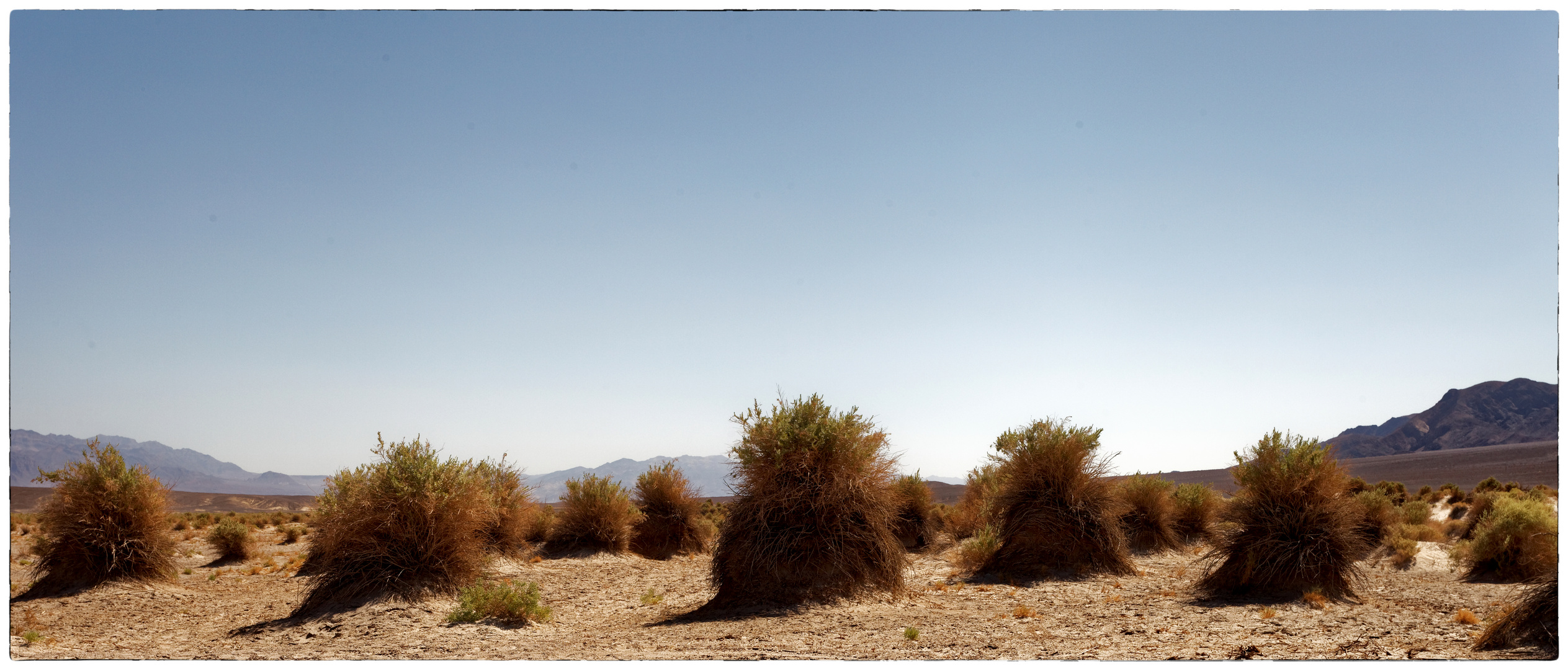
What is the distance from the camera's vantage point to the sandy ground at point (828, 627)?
8555mm

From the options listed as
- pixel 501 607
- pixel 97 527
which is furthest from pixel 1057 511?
pixel 97 527

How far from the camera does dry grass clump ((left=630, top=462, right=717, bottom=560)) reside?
22406 mm

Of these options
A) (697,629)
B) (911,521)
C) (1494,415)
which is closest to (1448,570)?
(911,521)

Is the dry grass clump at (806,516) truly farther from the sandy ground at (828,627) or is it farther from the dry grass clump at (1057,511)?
the dry grass clump at (1057,511)

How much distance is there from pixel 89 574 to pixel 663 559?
12.3 m

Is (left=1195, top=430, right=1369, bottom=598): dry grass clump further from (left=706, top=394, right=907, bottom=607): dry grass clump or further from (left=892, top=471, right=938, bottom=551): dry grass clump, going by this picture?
(left=892, top=471, right=938, bottom=551): dry grass clump

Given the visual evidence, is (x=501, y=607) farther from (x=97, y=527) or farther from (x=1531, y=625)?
(x=1531, y=625)

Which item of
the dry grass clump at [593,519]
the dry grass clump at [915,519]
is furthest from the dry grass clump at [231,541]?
the dry grass clump at [915,519]

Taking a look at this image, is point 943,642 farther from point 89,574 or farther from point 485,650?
point 89,574

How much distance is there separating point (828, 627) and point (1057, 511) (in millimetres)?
7761

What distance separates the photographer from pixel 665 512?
22.8 meters

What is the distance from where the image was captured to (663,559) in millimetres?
21828

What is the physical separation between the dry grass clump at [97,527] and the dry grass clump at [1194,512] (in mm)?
23399

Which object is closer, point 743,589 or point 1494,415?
point 743,589
